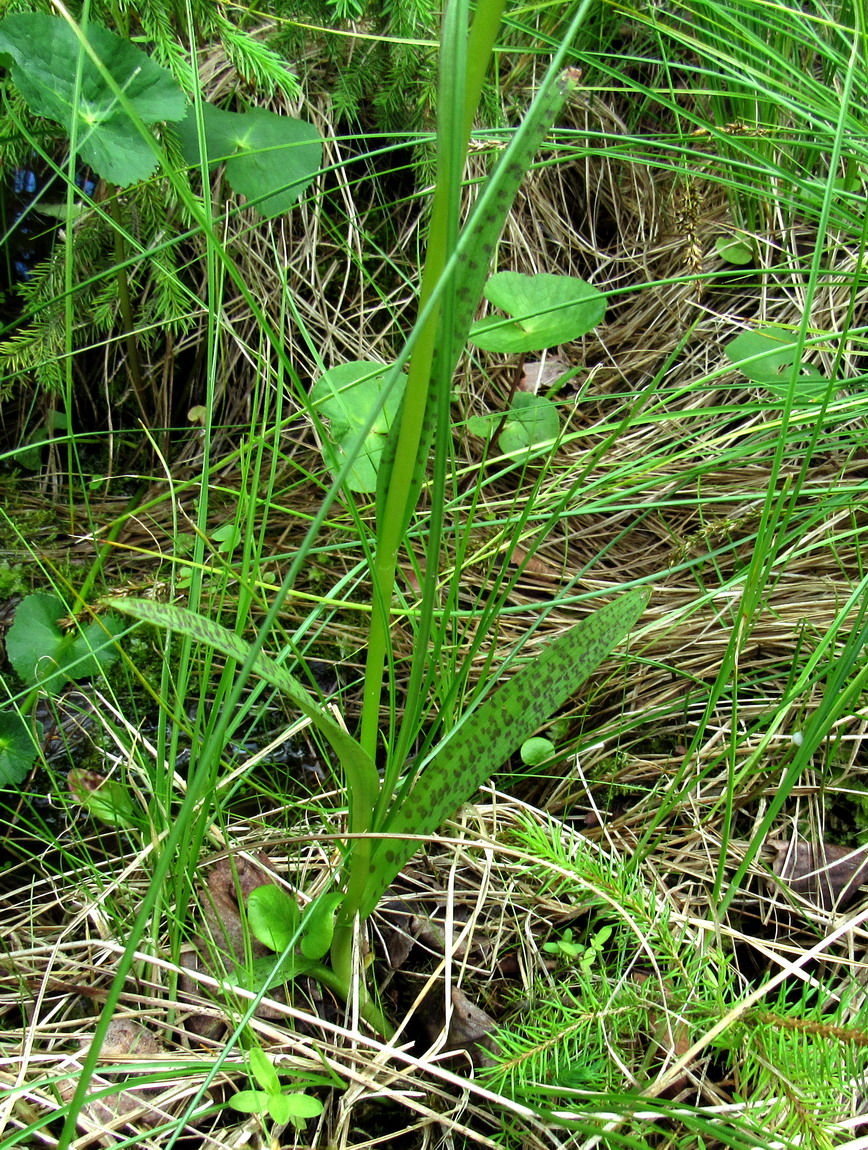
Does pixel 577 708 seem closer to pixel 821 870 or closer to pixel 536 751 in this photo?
pixel 536 751

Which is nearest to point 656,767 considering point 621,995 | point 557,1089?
point 621,995

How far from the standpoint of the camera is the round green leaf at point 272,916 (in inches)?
29.8

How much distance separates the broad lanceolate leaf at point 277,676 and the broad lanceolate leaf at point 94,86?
73 cm

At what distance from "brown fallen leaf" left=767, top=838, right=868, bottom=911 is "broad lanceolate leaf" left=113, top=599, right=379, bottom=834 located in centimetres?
50

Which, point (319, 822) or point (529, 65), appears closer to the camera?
point (319, 822)

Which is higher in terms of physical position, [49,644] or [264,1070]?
[49,644]

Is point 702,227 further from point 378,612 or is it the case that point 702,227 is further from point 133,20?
point 378,612

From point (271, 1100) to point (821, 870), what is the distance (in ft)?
1.90

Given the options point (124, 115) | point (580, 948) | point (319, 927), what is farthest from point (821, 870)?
point (124, 115)

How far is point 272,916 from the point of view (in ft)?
2.51

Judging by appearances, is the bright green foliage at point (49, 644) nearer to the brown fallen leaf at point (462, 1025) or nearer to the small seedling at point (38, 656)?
the small seedling at point (38, 656)

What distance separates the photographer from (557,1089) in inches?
25.1

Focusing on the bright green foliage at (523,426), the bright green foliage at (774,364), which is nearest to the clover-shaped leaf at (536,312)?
the bright green foliage at (523,426)

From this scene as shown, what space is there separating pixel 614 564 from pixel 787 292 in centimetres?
61
